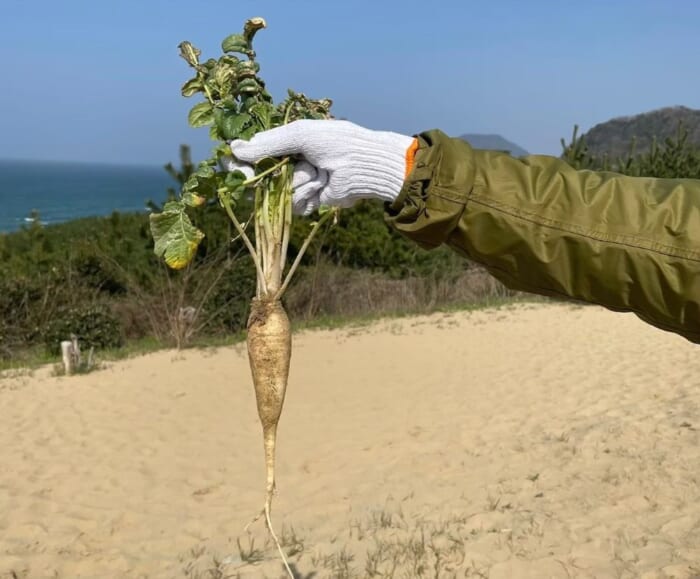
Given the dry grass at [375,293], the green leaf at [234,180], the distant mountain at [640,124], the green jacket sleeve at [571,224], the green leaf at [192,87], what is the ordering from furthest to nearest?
the distant mountain at [640,124] < the dry grass at [375,293] < the green leaf at [192,87] < the green leaf at [234,180] < the green jacket sleeve at [571,224]

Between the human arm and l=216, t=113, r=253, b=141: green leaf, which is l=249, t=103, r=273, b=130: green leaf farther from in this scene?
the human arm

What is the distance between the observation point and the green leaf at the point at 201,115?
8.02ft

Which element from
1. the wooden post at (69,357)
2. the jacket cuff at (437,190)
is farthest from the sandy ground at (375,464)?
the jacket cuff at (437,190)

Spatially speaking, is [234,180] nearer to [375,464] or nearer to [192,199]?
[192,199]

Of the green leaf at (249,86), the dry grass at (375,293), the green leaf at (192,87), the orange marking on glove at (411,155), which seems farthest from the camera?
the dry grass at (375,293)

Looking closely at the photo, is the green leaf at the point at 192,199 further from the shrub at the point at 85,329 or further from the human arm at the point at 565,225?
the shrub at the point at 85,329

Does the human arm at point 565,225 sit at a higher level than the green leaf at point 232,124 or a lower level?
lower

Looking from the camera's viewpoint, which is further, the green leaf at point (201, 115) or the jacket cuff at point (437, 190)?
the green leaf at point (201, 115)

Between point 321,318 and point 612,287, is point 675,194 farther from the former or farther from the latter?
point 321,318

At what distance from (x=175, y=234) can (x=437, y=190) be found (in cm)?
104

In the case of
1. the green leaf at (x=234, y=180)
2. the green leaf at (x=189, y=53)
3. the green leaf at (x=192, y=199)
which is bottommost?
the green leaf at (x=192, y=199)

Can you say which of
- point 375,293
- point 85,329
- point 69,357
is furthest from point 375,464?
point 375,293

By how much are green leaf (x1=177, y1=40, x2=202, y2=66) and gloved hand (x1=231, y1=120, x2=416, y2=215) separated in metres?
0.44

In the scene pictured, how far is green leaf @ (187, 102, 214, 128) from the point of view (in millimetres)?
2443
